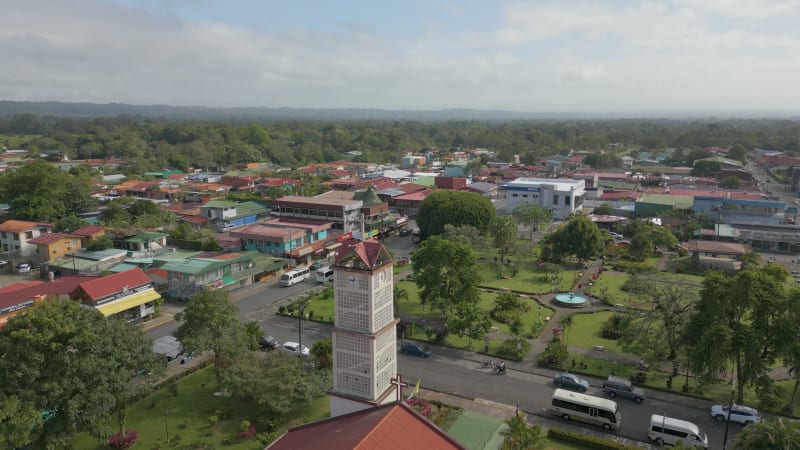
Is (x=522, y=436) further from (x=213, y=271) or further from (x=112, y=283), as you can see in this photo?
(x=213, y=271)

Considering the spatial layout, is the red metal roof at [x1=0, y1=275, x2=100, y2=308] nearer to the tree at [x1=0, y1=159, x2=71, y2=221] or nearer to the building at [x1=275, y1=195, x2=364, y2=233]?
the building at [x1=275, y1=195, x2=364, y2=233]

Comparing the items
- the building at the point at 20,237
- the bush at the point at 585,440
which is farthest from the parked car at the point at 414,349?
the building at the point at 20,237

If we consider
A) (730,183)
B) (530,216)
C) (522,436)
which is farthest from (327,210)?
(730,183)

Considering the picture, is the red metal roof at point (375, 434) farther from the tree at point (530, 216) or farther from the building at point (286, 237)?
the tree at point (530, 216)

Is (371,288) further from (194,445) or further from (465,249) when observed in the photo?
(465,249)

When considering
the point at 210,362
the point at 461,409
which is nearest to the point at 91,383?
the point at 210,362
